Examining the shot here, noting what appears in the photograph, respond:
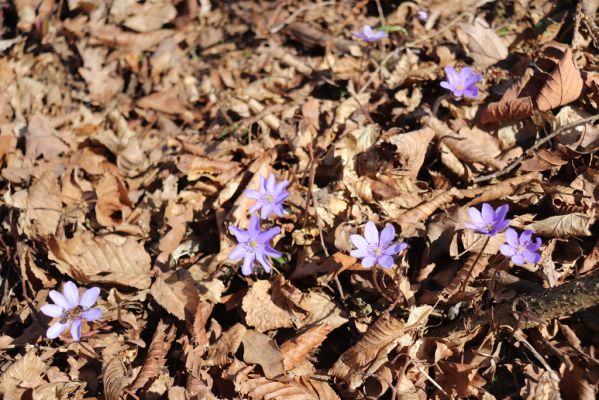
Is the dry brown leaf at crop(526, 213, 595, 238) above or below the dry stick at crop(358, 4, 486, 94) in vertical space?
below

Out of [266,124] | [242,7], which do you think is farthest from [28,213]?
[242,7]

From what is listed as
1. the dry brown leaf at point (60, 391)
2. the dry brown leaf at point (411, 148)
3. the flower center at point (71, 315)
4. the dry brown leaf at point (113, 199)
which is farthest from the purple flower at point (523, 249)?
the dry brown leaf at point (113, 199)

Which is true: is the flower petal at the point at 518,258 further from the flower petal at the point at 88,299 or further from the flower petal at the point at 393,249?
the flower petal at the point at 88,299

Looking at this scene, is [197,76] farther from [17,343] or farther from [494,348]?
[494,348]

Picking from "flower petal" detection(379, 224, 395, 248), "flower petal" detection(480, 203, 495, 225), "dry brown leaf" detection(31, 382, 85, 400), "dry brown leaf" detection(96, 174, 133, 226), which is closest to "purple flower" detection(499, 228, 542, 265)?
"flower petal" detection(480, 203, 495, 225)

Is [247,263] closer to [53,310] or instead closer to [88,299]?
[88,299]

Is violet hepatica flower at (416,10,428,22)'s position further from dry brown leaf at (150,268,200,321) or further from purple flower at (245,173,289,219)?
dry brown leaf at (150,268,200,321)
